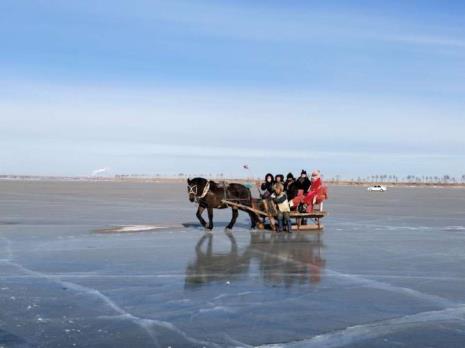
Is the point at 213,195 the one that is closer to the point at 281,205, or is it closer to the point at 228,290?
the point at 281,205

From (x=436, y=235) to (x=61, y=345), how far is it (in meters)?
13.6

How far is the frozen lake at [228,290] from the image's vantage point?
6879mm

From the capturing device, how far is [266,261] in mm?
12250

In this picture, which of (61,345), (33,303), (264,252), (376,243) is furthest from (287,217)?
(61,345)

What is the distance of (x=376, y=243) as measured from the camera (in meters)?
15.5

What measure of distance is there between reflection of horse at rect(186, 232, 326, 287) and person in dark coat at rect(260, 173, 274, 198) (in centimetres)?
308

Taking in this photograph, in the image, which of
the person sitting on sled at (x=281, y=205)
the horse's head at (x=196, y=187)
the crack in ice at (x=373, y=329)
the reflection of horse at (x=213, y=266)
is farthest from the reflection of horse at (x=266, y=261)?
the crack in ice at (x=373, y=329)

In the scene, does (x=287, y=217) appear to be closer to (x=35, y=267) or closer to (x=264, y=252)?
(x=264, y=252)

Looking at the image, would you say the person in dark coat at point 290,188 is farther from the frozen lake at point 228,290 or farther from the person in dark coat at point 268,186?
the frozen lake at point 228,290

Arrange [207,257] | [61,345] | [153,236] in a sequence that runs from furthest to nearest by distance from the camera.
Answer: [153,236]
[207,257]
[61,345]

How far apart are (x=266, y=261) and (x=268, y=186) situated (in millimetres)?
7591

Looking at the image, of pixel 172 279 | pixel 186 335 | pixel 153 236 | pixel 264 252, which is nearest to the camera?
pixel 186 335

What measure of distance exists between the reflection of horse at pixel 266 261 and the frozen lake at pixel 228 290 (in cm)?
2

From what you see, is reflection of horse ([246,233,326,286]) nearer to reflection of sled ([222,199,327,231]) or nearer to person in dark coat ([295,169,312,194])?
reflection of sled ([222,199,327,231])
